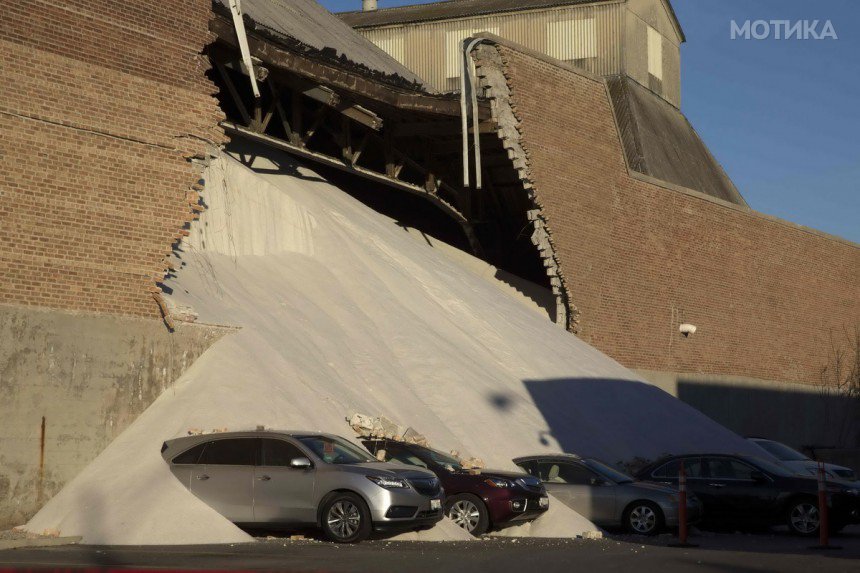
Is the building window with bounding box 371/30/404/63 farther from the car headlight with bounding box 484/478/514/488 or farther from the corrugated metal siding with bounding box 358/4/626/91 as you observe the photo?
the car headlight with bounding box 484/478/514/488

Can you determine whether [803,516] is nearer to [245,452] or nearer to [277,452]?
[277,452]

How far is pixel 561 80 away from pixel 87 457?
712 inches

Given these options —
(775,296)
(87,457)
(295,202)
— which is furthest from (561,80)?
(87,457)

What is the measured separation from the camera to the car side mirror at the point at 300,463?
48.7ft

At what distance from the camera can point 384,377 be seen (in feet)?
70.7

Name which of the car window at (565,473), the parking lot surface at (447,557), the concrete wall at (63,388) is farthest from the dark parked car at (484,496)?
the concrete wall at (63,388)

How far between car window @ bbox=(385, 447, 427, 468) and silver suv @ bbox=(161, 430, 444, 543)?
147 centimetres

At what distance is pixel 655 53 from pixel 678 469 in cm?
3278

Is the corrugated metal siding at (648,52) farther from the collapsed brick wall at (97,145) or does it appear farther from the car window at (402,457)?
the car window at (402,457)

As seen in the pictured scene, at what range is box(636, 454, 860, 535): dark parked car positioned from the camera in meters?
18.3

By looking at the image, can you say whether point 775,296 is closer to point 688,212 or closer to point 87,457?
point 688,212

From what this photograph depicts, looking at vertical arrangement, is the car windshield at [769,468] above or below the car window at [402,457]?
below

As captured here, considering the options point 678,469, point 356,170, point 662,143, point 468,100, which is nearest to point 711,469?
point 678,469

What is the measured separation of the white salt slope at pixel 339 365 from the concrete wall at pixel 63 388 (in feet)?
1.09
